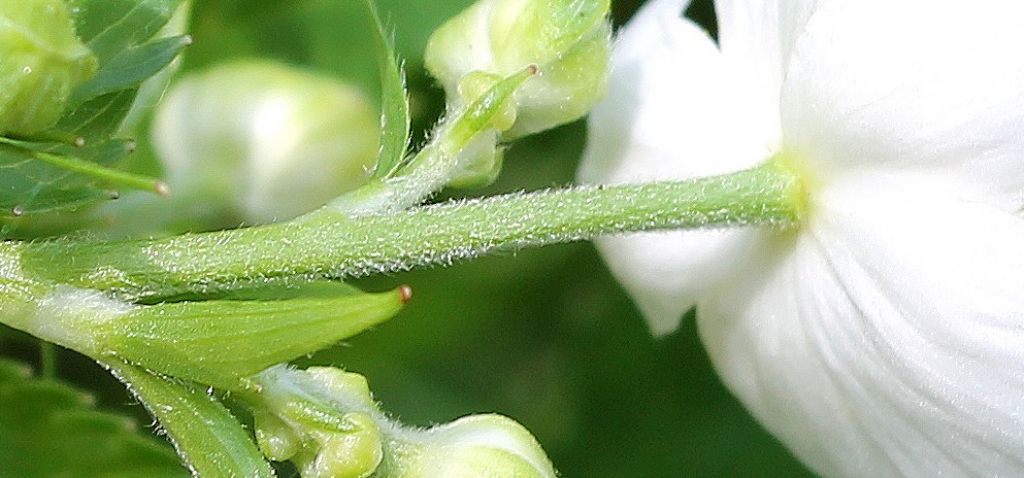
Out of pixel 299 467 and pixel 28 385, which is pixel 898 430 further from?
pixel 28 385

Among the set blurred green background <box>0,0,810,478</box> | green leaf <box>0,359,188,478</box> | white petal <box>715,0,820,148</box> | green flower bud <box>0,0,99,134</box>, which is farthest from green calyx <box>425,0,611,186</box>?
blurred green background <box>0,0,810,478</box>

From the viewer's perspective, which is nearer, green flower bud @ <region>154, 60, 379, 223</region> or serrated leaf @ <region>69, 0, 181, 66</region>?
serrated leaf @ <region>69, 0, 181, 66</region>

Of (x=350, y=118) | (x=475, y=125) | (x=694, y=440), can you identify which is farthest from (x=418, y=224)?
(x=694, y=440)

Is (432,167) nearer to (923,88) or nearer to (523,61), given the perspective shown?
(523,61)

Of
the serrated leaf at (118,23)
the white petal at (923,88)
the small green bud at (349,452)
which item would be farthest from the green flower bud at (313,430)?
the white petal at (923,88)

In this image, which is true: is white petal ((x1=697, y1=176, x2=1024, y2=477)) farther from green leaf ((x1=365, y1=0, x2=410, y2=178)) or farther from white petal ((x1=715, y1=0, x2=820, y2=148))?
green leaf ((x1=365, y1=0, x2=410, y2=178))

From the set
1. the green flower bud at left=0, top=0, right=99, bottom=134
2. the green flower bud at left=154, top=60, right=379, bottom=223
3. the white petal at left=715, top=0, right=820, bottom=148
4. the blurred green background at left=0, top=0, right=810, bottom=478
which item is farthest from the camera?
the blurred green background at left=0, top=0, right=810, bottom=478
